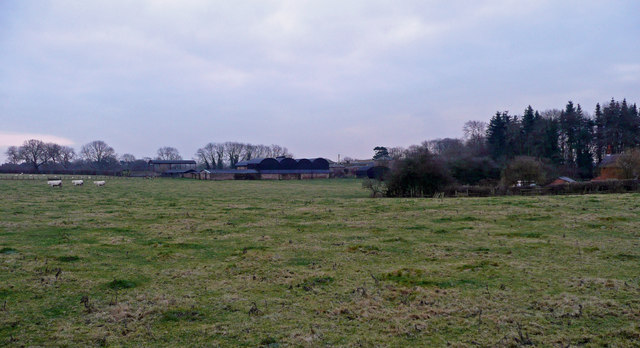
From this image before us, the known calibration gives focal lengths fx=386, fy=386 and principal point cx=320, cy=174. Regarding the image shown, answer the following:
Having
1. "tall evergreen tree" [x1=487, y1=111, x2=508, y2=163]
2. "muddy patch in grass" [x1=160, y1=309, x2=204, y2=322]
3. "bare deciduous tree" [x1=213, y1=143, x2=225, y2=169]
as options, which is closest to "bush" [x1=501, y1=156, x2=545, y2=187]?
"tall evergreen tree" [x1=487, y1=111, x2=508, y2=163]

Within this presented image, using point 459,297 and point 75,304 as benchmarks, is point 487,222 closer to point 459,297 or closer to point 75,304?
point 459,297

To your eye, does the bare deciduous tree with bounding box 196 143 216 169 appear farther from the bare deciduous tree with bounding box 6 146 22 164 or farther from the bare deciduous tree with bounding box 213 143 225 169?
the bare deciduous tree with bounding box 6 146 22 164

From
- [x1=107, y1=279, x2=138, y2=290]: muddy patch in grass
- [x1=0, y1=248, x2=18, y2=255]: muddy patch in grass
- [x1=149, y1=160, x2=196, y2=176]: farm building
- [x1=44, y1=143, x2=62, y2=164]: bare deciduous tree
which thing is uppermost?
[x1=44, y1=143, x2=62, y2=164]: bare deciduous tree

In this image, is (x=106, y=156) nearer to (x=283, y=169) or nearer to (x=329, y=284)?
(x=283, y=169)

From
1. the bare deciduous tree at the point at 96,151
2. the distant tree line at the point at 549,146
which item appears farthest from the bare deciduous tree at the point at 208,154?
the distant tree line at the point at 549,146

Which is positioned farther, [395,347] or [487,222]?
[487,222]

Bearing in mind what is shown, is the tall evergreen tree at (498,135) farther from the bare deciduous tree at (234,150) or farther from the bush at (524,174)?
the bare deciduous tree at (234,150)

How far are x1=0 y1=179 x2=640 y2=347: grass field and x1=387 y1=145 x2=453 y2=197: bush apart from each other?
19026mm

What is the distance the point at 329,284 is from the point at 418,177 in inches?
1072

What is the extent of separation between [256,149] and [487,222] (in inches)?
5672

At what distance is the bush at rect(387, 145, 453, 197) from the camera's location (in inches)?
1296

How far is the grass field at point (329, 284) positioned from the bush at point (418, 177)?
1903 centimetres

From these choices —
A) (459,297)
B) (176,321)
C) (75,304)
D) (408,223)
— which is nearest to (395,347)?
(459,297)

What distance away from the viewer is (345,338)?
198 inches
